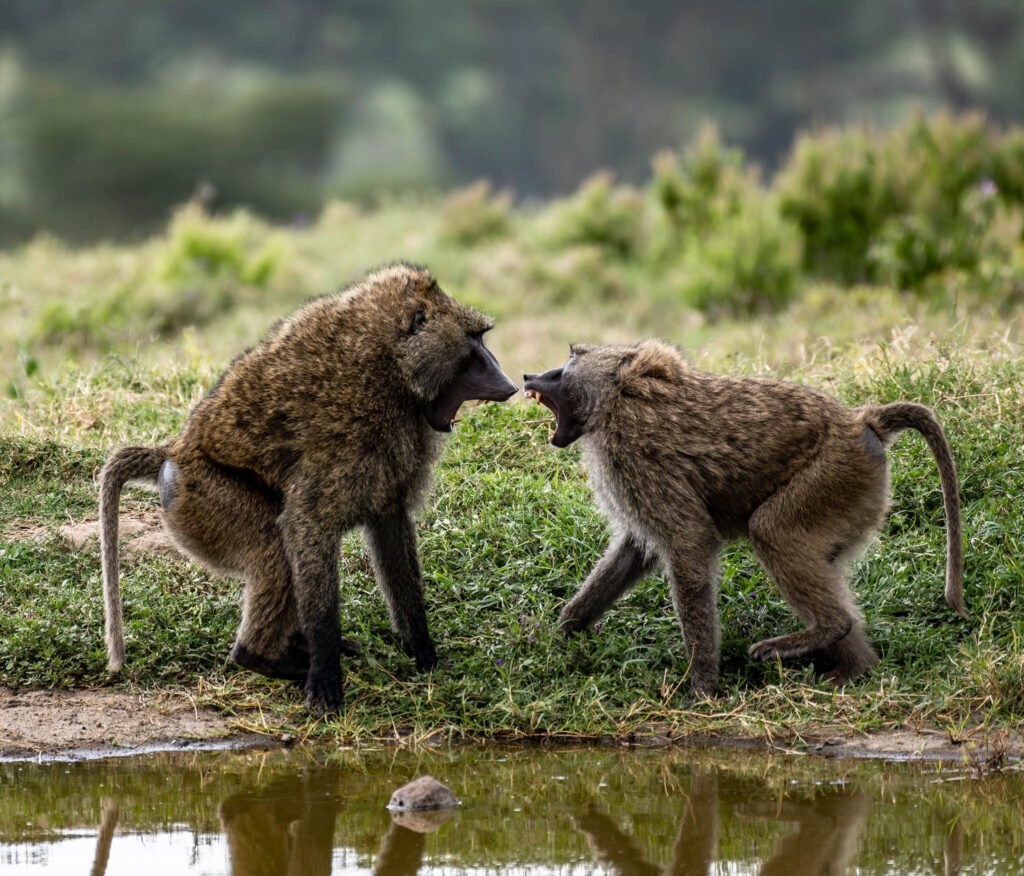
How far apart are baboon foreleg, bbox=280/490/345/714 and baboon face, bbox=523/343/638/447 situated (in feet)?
2.61

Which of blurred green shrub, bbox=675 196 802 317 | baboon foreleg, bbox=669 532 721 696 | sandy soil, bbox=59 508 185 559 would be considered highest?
blurred green shrub, bbox=675 196 802 317

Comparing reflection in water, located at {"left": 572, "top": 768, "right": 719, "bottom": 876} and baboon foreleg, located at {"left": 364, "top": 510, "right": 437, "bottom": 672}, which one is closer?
reflection in water, located at {"left": 572, "top": 768, "right": 719, "bottom": 876}

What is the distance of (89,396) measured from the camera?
6.99 meters

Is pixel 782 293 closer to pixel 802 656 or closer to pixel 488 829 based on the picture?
pixel 802 656

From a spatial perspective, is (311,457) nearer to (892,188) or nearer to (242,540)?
(242,540)

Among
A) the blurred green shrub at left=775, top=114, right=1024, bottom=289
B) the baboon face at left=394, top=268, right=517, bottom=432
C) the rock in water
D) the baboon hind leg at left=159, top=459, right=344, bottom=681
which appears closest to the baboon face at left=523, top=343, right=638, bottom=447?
the baboon face at left=394, top=268, right=517, bottom=432

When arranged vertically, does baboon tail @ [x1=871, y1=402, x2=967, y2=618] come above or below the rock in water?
above

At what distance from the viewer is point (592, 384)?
4867 mm

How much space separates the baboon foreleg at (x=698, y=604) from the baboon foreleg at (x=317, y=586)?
1.08 m

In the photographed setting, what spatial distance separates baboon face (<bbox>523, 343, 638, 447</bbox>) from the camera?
4859 mm

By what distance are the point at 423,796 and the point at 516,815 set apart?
0.82ft

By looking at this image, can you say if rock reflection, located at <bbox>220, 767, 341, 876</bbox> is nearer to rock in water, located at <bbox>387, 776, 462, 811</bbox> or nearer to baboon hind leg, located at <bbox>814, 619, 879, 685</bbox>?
rock in water, located at <bbox>387, 776, 462, 811</bbox>

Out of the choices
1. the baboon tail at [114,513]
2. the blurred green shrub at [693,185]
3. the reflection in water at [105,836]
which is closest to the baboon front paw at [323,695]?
the baboon tail at [114,513]

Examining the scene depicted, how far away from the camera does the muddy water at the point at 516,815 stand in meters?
3.56
